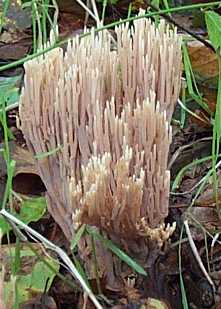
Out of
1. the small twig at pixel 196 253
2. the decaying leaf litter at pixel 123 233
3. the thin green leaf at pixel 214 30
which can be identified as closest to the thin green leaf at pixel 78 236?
the decaying leaf litter at pixel 123 233

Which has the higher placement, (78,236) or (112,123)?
(112,123)

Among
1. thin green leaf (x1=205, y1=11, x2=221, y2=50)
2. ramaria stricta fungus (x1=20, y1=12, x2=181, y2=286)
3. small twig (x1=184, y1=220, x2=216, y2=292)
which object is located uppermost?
thin green leaf (x1=205, y1=11, x2=221, y2=50)

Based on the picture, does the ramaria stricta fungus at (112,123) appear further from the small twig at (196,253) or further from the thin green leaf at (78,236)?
the small twig at (196,253)

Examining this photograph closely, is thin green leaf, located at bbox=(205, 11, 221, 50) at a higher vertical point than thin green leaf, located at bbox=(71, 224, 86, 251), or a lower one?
higher

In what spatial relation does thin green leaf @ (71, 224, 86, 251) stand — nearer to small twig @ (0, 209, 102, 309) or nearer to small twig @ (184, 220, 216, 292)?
small twig @ (0, 209, 102, 309)

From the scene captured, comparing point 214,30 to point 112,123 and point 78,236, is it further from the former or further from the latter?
point 78,236

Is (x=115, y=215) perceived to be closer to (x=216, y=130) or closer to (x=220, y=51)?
(x=216, y=130)

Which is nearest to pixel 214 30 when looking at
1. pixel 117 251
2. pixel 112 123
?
pixel 112 123

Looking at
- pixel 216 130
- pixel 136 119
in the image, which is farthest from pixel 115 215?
pixel 216 130

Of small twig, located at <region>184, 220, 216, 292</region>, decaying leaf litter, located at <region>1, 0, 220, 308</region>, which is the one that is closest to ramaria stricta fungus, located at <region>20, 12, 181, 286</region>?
decaying leaf litter, located at <region>1, 0, 220, 308</region>
